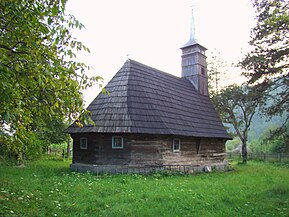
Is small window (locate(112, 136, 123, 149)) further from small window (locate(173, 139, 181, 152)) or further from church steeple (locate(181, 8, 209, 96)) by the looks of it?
church steeple (locate(181, 8, 209, 96))

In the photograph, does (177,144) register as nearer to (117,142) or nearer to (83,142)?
(117,142)

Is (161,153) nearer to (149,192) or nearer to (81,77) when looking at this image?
(149,192)

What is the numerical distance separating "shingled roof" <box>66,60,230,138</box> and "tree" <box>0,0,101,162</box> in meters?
7.31

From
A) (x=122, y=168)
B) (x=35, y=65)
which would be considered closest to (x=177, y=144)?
(x=122, y=168)

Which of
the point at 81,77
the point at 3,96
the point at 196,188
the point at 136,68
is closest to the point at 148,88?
the point at 136,68

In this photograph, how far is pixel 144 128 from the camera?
38.4 ft

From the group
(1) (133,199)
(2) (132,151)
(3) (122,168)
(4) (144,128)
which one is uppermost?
(4) (144,128)

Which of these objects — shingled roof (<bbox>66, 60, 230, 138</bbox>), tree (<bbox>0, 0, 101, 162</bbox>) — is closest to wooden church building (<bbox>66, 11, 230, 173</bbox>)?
shingled roof (<bbox>66, 60, 230, 138</bbox>)

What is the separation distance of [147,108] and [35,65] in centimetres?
944

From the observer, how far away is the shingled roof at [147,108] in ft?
39.0

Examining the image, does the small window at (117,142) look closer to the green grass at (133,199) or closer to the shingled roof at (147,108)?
the shingled roof at (147,108)

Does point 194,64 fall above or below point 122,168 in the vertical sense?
above

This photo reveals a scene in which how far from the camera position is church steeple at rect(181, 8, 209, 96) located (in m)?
19.8

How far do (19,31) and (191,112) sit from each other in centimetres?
1321
